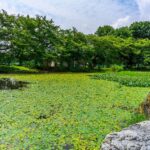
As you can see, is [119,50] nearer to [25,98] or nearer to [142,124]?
[25,98]

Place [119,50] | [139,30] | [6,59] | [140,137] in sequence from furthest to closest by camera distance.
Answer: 1. [139,30]
2. [119,50]
3. [6,59]
4. [140,137]

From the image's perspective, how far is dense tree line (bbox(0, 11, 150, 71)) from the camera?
34.7 meters

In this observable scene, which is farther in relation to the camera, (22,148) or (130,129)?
(22,148)

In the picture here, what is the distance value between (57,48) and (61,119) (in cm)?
2749

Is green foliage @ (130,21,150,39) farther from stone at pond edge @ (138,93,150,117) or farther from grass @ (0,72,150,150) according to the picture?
stone at pond edge @ (138,93,150,117)

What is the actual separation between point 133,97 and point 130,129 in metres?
10.6

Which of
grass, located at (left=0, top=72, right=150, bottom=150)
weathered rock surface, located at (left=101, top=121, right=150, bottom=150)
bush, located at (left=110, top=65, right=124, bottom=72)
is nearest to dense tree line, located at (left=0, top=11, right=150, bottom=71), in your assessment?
bush, located at (left=110, top=65, right=124, bottom=72)

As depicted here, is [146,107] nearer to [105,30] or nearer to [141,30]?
[105,30]

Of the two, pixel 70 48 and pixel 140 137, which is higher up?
pixel 70 48

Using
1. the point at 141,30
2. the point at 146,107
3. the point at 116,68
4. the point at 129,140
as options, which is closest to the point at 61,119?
the point at 146,107

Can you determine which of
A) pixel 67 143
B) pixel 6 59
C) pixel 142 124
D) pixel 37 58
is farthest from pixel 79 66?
pixel 142 124

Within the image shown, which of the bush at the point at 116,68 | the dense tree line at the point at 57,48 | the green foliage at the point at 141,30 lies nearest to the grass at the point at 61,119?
the dense tree line at the point at 57,48

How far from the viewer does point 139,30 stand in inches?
2432

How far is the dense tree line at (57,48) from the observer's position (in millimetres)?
34719
